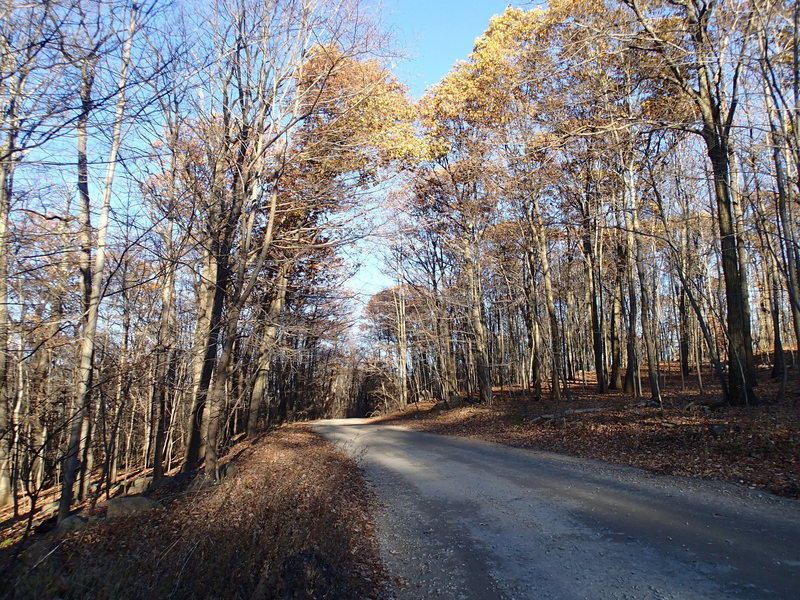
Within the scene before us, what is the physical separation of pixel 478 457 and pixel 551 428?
11.4ft

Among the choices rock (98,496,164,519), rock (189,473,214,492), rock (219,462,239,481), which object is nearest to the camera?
rock (98,496,164,519)

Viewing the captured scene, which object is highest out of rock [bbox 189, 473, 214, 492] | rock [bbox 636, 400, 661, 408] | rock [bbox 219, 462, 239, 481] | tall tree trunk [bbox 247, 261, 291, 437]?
tall tree trunk [bbox 247, 261, 291, 437]

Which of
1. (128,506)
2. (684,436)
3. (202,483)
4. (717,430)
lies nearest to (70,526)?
(128,506)

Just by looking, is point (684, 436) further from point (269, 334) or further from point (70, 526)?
point (70, 526)

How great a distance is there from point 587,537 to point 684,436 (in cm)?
537

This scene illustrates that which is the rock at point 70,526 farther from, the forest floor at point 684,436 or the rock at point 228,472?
the forest floor at point 684,436

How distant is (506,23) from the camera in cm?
1786

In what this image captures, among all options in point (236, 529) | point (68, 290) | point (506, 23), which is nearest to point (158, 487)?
point (68, 290)

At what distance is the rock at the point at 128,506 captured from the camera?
6.34 meters

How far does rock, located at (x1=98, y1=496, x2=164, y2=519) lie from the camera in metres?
6.34

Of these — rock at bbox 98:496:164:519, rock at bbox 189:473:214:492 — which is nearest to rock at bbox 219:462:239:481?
rock at bbox 189:473:214:492

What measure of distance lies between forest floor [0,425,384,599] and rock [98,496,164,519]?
0.22m

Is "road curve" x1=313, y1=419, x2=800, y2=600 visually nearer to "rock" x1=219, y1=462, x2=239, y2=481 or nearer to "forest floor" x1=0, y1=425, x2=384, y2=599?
"forest floor" x1=0, y1=425, x2=384, y2=599

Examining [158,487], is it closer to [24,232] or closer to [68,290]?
[68,290]
